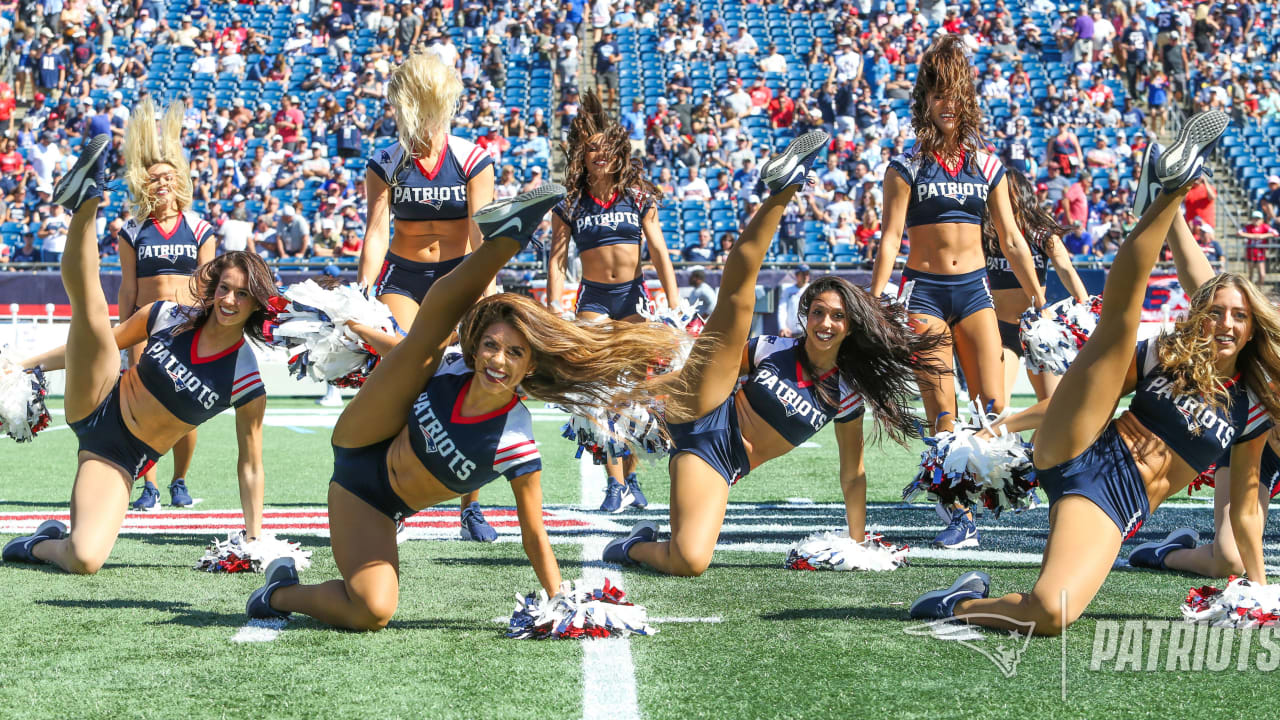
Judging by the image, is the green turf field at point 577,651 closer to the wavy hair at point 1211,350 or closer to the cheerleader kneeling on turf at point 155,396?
the cheerleader kneeling on turf at point 155,396

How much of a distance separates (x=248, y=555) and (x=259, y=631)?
3.59 ft

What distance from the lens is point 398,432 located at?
3.78m

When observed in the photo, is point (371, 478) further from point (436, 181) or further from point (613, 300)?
point (613, 300)

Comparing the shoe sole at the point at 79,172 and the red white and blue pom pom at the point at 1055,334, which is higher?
the shoe sole at the point at 79,172

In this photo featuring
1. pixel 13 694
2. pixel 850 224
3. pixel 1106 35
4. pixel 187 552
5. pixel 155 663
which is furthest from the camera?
pixel 1106 35

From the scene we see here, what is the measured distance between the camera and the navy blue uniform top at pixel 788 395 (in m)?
4.80

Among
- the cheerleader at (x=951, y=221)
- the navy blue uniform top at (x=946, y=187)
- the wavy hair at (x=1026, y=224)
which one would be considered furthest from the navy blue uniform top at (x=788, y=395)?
the wavy hair at (x=1026, y=224)

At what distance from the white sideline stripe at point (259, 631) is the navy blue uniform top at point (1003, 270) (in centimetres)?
381

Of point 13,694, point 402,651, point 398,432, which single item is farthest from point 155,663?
point 398,432

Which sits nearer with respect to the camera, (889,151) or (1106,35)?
(889,151)

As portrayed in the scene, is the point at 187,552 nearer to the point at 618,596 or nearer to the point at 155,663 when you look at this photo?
the point at 155,663

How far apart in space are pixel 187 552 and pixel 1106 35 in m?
19.6

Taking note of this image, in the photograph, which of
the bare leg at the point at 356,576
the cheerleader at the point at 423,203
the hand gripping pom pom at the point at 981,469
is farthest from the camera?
the cheerleader at the point at 423,203

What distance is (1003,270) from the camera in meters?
6.27
